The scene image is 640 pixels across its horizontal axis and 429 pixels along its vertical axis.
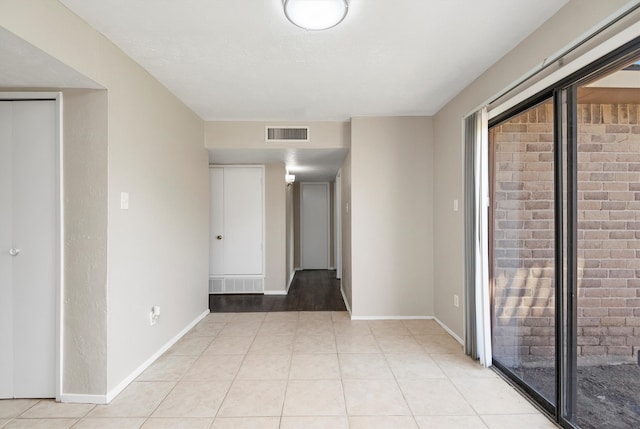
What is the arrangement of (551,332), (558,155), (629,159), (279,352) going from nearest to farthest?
(629,159) → (558,155) → (551,332) → (279,352)

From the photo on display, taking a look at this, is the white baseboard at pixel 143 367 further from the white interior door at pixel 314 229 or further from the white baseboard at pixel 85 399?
the white interior door at pixel 314 229

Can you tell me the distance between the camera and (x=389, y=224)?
13.1 ft

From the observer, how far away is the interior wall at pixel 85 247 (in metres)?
2.23

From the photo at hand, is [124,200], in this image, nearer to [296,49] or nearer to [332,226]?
[296,49]

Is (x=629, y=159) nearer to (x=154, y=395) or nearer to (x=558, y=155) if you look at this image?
(x=558, y=155)

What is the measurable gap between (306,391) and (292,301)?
8.72 ft

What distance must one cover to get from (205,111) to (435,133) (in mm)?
2739

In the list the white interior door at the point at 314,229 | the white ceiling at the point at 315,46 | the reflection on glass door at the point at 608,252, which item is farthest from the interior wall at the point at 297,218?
the reflection on glass door at the point at 608,252

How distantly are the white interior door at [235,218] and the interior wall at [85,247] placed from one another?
3.12 meters

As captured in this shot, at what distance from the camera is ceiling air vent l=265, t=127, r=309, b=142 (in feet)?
13.7

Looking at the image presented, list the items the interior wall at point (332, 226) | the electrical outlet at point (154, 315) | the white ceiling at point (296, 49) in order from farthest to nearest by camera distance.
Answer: the interior wall at point (332, 226) → the electrical outlet at point (154, 315) → the white ceiling at point (296, 49)

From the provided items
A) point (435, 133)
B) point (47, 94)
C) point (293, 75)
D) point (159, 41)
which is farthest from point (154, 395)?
point (435, 133)

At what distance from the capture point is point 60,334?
2.23 meters

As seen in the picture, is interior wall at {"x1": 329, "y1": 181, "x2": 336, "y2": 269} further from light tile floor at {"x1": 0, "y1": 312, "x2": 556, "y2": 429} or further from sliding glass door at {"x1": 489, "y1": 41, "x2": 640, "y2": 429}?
sliding glass door at {"x1": 489, "y1": 41, "x2": 640, "y2": 429}
